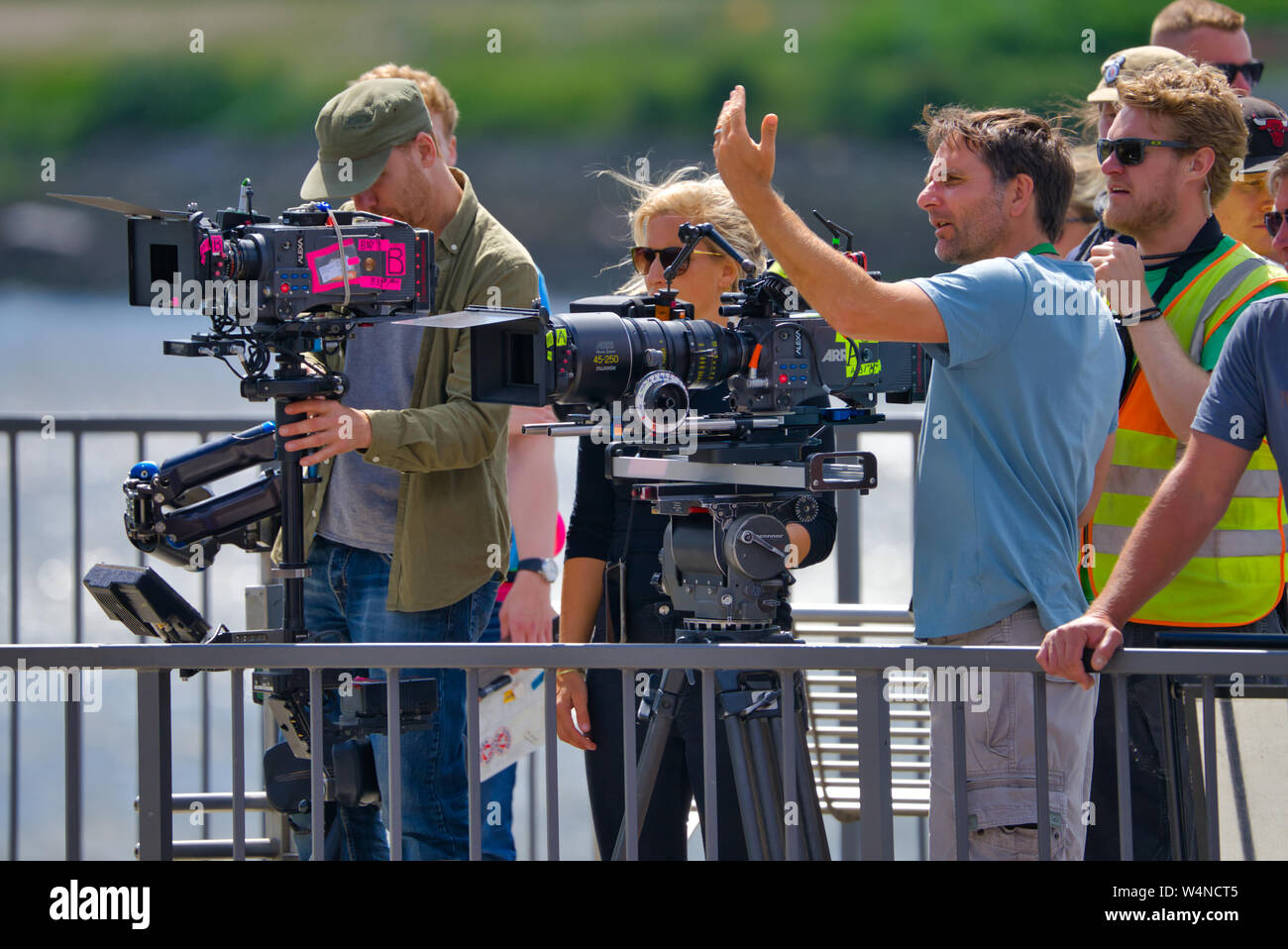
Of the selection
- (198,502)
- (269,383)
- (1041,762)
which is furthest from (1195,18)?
(198,502)

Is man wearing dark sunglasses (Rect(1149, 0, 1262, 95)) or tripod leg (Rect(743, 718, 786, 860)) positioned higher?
man wearing dark sunglasses (Rect(1149, 0, 1262, 95))

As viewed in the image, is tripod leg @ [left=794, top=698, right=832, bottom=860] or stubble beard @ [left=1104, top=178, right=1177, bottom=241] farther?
stubble beard @ [left=1104, top=178, right=1177, bottom=241]

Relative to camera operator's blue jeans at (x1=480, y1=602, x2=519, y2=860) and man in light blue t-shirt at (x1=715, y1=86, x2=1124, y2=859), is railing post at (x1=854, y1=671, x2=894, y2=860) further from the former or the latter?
camera operator's blue jeans at (x1=480, y1=602, x2=519, y2=860)

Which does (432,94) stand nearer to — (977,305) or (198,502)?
(198,502)

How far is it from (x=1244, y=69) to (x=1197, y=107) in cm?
139

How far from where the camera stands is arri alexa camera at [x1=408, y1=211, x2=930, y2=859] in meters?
2.38

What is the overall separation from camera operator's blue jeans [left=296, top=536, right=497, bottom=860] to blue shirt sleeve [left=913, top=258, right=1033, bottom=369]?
112 centimetres

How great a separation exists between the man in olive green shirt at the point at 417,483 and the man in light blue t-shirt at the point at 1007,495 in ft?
2.94

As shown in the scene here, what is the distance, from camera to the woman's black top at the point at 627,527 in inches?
108

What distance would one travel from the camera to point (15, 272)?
15.8 meters

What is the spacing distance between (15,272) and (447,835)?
564 inches

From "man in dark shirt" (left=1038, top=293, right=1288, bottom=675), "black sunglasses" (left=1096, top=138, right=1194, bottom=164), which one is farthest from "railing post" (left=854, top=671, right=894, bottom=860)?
"black sunglasses" (left=1096, top=138, right=1194, bottom=164)

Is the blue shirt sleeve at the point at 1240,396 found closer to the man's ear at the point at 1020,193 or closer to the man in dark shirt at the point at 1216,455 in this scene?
the man in dark shirt at the point at 1216,455
